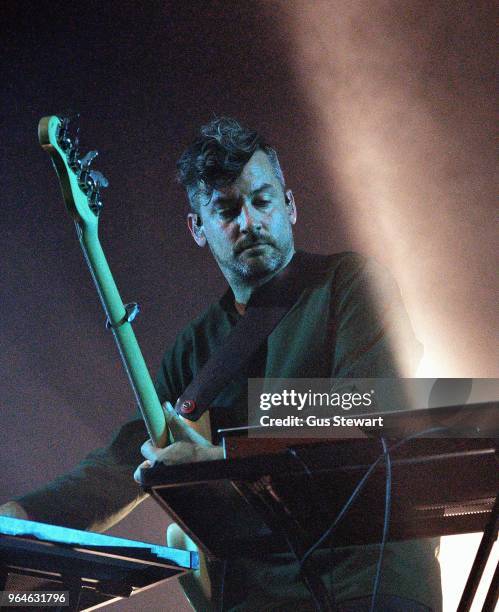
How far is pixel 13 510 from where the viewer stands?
4.61ft

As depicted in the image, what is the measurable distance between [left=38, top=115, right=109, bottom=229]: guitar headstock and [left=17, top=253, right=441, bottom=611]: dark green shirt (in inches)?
21.4

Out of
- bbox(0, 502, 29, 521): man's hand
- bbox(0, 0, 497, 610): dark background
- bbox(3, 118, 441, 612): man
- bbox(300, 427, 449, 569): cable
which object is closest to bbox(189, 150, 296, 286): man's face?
bbox(3, 118, 441, 612): man

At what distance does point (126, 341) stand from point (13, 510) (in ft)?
1.19

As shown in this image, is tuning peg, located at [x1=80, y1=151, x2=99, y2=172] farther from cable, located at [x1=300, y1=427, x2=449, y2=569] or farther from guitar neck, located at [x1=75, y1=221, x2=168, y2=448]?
cable, located at [x1=300, y1=427, x2=449, y2=569]

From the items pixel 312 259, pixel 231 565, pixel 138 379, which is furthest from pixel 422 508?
pixel 312 259

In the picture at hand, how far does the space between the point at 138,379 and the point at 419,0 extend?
1738 millimetres

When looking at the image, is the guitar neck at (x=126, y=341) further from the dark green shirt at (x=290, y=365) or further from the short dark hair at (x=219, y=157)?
the short dark hair at (x=219, y=157)

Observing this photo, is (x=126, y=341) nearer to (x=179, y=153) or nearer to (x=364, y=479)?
(x=364, y=479)

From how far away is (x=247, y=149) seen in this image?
6.75 feet

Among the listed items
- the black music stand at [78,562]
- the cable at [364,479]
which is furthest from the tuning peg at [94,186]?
the cable at [364,479]

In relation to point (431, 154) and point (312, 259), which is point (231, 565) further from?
point (431, 154)

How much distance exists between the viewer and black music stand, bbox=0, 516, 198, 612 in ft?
3.20

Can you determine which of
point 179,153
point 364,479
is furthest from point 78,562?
point 179,153

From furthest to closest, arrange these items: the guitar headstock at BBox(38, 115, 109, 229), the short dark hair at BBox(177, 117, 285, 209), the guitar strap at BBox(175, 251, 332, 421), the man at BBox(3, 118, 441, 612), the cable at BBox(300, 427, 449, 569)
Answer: the short dark hair at BBox(177, 117, 285, 209) < the guitar strap at BBox(175, 251, 332, 421) < the guitar headstock at BBox(38, 115, 109, 229) < the man at BBox(3, 118, 441, 612) < the cable at BBox(300, 427, 449, 569)
